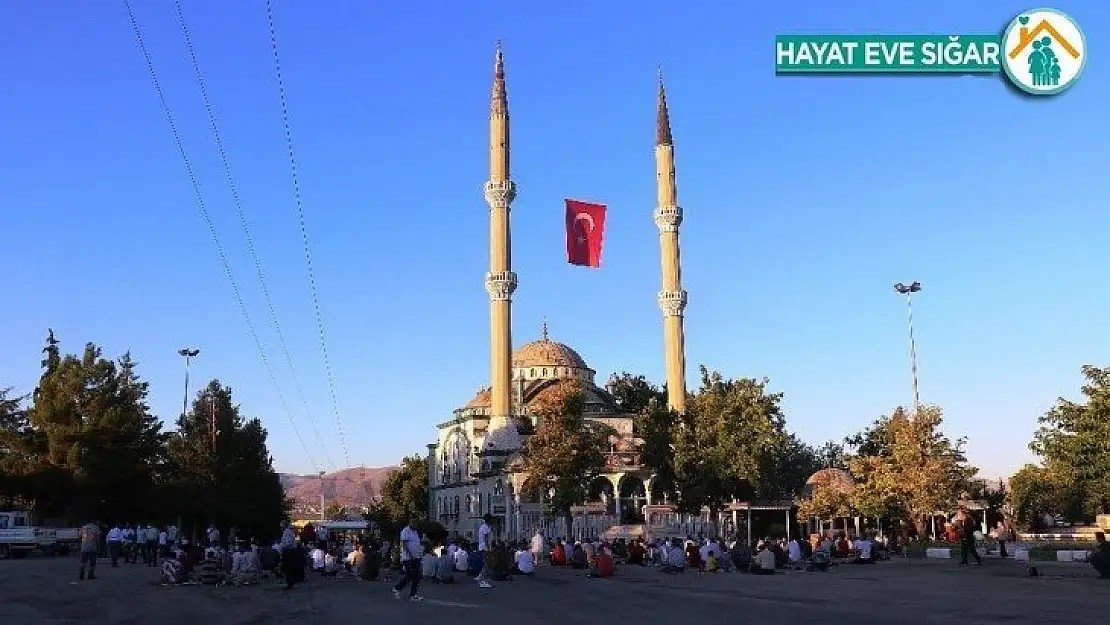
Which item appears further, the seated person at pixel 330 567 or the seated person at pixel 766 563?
the seated person at pixel 766 563

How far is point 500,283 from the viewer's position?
7088cm

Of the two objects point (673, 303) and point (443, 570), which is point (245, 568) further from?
point (673, 303)

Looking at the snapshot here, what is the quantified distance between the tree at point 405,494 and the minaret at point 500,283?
37643 millimetres

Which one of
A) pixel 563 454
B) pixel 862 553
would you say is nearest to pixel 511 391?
pixel 563 454

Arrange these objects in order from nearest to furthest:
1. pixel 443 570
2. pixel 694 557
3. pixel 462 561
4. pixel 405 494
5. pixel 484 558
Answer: pixel 443 570 < pixel 484 558 < pixel 462 561 < pixel 694 557 < pixel 405 494

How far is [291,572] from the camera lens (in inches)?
A: 935

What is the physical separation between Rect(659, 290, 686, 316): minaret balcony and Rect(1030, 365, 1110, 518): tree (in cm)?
2930

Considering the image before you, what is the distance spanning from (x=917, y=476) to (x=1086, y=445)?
6437 millimetres

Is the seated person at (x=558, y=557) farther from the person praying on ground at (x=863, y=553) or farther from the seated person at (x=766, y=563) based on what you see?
the person praying on ground at (x=863, y=553)

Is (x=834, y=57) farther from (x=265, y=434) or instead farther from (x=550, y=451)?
(x=265, y=434)

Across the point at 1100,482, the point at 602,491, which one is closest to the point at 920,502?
the point at 1100,482

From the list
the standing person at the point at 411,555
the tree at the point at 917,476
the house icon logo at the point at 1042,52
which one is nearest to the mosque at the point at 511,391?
the tree at the point at 917,476

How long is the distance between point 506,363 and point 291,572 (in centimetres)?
4670

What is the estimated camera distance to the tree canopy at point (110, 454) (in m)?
56.0
